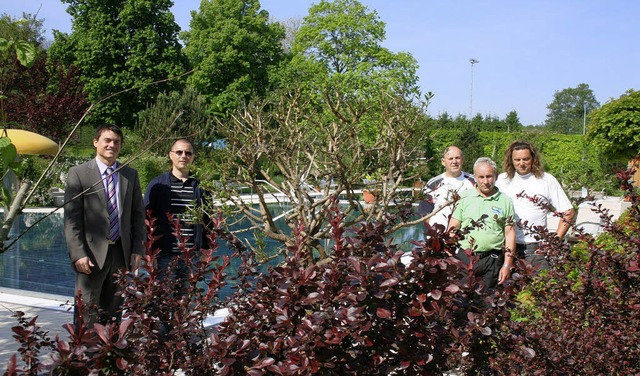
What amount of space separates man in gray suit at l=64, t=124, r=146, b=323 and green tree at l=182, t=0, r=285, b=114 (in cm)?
3436

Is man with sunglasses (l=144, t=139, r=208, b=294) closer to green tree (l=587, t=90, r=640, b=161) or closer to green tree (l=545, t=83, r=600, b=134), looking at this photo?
green tree (l=587, t=90, r=640, b=161)

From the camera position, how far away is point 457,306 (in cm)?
254

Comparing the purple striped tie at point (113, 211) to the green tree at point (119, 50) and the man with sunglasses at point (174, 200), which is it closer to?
the man with sunglasses at point (174, 200)

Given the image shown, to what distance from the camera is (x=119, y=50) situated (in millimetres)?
35219

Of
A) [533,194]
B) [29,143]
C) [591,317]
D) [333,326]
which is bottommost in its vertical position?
[591,317]

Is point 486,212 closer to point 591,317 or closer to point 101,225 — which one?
point 591,317

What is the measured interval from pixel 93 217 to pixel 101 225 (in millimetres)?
80

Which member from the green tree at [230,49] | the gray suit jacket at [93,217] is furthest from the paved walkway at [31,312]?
the green tree at [230,49]

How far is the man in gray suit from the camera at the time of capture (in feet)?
A: 14.5

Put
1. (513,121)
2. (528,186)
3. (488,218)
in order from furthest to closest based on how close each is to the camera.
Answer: (513,121), (528,186), (488,218)

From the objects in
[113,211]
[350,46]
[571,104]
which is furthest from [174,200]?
[571,104]

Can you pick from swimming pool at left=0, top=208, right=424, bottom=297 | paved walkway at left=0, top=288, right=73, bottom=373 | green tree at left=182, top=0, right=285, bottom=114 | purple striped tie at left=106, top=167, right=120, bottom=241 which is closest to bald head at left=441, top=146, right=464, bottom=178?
swimming pool at left=0, top=208, right=424, bottom=297

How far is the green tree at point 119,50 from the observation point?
34938mm

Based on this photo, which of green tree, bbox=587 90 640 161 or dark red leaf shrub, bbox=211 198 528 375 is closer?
dark red leaf shrub, bbox=211 198 528 375
